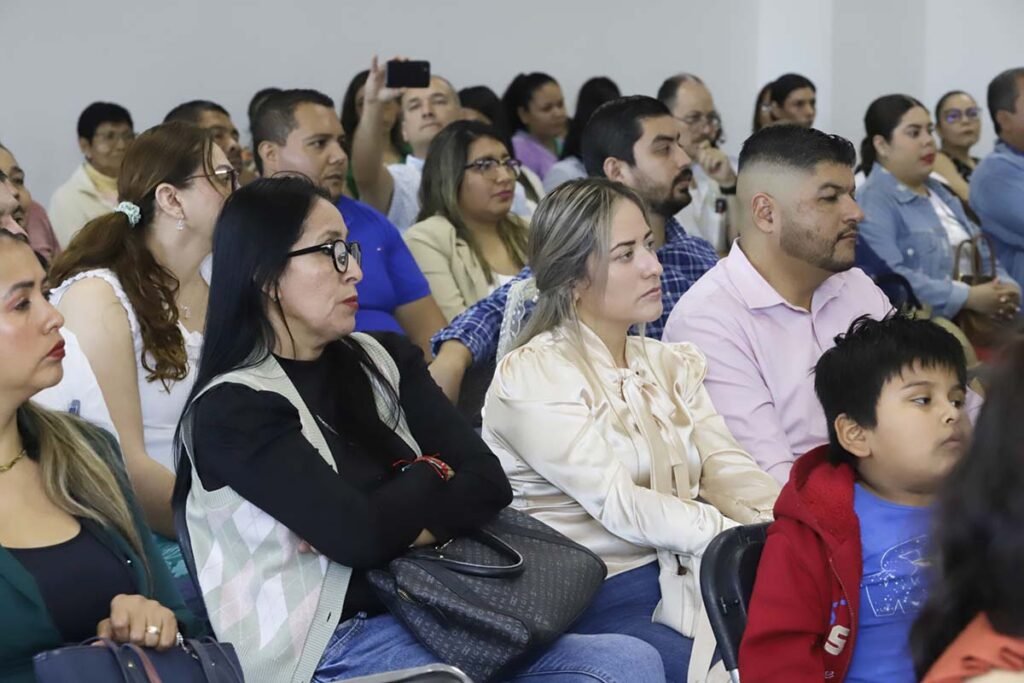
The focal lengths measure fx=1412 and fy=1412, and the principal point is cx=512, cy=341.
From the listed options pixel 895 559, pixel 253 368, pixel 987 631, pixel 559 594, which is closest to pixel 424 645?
pixel 559 594

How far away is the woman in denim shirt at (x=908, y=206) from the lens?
5.41m

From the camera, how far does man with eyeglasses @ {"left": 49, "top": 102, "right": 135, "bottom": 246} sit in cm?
530

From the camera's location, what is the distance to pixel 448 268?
433 centimetres

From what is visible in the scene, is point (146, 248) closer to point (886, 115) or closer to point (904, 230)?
point (904, 230)

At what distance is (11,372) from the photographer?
2.02 metres

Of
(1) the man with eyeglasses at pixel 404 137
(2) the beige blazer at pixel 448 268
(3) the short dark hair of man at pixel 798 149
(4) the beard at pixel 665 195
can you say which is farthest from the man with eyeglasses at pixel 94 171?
(3) the short dark hair of man at pixel 798 149

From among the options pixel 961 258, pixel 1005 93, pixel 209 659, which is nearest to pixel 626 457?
pixel 209 659

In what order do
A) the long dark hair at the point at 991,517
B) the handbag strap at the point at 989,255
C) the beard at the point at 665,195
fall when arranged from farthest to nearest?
the handbag strap at the point at 989,255 < the beard at the point at 665,195 < the long dark hair at the point at 991,517

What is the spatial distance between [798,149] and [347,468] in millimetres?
1551

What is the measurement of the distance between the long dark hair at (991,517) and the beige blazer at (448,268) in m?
3.00

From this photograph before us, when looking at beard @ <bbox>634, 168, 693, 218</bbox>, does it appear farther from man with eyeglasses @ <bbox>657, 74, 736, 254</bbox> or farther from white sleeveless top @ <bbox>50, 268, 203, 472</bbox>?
white sleeveless top @ <bbox>50, 268, 203, 472</bbox>

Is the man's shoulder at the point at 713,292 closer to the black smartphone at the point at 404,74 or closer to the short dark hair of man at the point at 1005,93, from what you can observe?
the black smartphone at the point at 404,74

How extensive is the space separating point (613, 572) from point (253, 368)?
804mm

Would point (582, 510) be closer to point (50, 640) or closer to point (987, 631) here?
point (50, 640)
